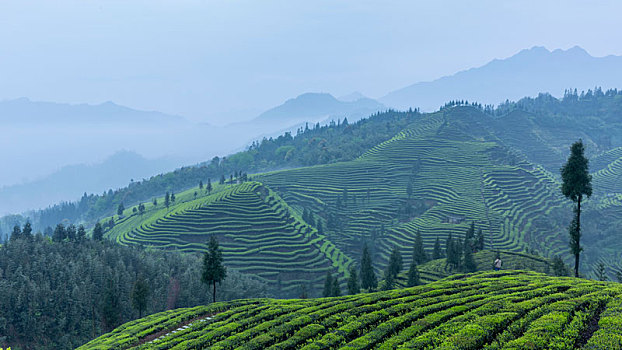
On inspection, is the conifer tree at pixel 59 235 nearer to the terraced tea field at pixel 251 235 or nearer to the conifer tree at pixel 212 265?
the terraced tea field at pixel 251 235

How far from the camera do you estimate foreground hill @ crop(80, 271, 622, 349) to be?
56.1 ft

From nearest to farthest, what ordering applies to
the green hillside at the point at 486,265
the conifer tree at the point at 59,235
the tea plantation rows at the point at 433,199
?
the green hillside at the point at 486,265 → the conifer tree at the point at 59,235 → the tea plantation rows at the point at 433,199

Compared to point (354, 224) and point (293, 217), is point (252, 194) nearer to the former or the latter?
point (293, 217)

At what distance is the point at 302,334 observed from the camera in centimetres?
2280

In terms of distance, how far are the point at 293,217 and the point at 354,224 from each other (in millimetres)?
26998

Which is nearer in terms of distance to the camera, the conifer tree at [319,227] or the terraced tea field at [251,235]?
the terraced tea field at [251,235]

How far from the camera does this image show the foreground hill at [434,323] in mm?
17094

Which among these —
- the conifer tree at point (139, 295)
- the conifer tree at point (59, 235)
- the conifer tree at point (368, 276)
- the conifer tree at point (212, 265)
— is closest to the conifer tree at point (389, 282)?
the conifer tree at point (368, 276)

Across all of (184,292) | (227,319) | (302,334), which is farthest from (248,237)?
(302,334)

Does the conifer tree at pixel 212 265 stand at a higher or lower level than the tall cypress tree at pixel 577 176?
lower

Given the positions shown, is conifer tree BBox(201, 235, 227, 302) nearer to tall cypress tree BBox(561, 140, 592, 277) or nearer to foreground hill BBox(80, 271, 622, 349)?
foreground hill BBox(80, 271, 622, 349)

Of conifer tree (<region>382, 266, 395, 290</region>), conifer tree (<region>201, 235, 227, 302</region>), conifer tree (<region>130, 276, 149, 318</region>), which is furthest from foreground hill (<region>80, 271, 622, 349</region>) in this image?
conifer tree (<region>382, 266, 395, 290</region>)

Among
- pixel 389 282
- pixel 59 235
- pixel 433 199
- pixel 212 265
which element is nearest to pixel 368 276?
pixel 389 282

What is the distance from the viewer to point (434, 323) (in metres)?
20.9
